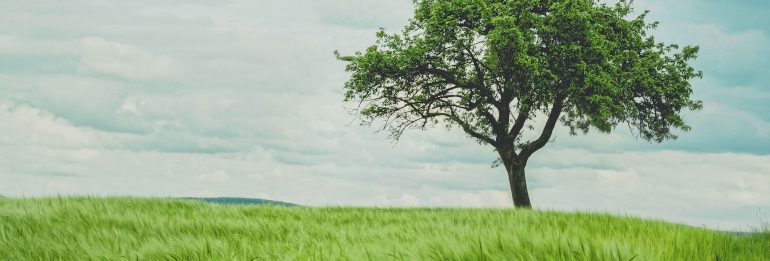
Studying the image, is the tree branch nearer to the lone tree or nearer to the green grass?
the lone tree

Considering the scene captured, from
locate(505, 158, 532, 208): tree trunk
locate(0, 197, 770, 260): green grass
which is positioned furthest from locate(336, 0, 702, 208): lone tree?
locate(0, 197, 770, 260): green grass

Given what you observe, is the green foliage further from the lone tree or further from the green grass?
the green grass

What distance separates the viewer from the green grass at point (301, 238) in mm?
5484

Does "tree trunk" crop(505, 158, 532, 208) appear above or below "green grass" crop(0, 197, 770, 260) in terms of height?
above

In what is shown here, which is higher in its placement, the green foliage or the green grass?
the green foliage

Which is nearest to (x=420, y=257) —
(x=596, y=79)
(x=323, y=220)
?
(x=323, y=220)

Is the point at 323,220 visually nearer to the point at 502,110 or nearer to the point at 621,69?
the point at 502,110

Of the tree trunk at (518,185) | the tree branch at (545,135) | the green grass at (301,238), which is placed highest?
the tree branch at (545,135)

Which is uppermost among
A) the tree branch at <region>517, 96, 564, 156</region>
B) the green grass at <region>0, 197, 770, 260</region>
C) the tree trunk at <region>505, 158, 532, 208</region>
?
the tree branch at <region>517, 96, 564, 156</region>

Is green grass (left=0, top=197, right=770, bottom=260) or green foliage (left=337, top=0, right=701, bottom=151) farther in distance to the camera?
green foliage (left=337, top=0, right=701, bottom=151)

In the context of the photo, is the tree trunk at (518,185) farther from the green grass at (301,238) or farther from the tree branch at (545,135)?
the green grass at (301,238)

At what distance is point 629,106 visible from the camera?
24.4 meters

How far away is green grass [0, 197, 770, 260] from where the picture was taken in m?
5.48

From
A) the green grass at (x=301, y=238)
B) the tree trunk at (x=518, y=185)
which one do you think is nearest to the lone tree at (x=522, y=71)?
the tree trunk at (x=518, y=185)
